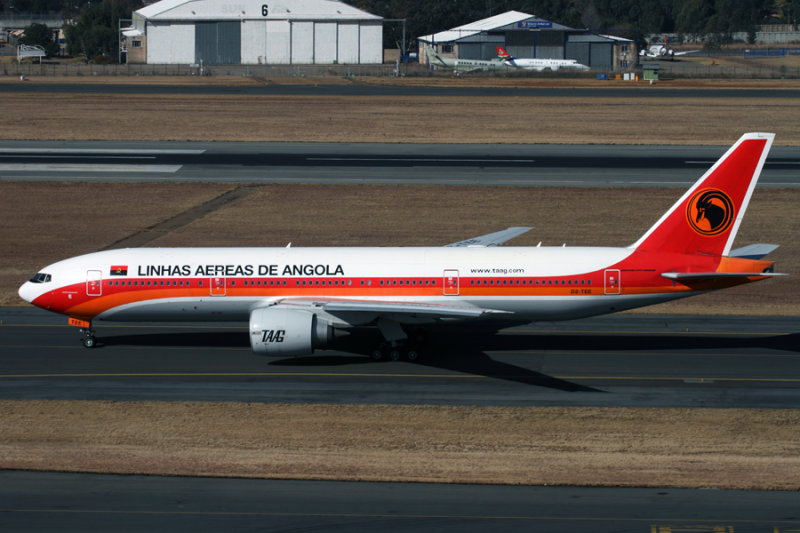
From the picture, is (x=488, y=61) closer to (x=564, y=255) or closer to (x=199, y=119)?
(x=199, y=119)

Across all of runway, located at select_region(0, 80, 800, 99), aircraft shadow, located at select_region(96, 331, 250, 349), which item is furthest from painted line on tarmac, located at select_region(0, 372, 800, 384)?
runway, located at select_region(0, 80, 800, 99)

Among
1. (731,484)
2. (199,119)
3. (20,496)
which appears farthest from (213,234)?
(199,119)

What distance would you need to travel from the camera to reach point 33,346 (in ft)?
119

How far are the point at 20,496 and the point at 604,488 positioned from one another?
14.2 metres

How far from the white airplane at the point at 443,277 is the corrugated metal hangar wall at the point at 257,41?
140 metres

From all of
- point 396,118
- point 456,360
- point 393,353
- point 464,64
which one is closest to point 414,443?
point 393,353

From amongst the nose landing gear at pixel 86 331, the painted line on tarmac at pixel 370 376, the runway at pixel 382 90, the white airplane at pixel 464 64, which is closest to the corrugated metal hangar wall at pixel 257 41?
the white airplane at pixel 464 64

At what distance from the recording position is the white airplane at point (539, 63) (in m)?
163

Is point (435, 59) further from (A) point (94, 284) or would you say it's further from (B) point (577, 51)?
(A) point (94, 284)

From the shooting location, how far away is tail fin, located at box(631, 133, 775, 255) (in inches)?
1331

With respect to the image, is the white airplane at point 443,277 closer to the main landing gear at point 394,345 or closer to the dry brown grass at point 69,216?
the main landing gear at point 394,345

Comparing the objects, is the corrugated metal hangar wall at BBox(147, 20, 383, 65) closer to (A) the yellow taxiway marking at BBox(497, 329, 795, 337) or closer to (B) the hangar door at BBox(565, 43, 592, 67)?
(B) the hangar door at BBox(565, 43, 592, 67)

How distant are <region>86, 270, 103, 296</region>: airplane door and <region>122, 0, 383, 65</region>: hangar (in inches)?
5508

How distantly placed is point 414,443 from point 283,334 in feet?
23.3
